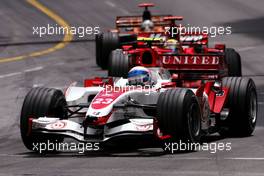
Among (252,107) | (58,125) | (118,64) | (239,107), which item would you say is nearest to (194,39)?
(118,64)

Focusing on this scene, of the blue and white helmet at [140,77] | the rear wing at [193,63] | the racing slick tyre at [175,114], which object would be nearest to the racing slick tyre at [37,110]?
the blue and white helmet at [140,77]

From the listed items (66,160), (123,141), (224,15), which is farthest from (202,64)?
(224,15)

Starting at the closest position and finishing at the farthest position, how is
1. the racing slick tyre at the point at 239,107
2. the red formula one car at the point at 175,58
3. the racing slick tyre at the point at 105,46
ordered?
the racing slick tyre at the point at 239,107 < the red formula one car at the point at 175,58 < the racing slick tyre at the point at 105,46

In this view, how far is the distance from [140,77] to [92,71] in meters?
13.0

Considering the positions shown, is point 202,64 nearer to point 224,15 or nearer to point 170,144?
point 170,144

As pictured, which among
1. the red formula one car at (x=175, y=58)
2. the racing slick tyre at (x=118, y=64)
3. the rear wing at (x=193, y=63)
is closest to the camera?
the red formula one car at (x=175, y=58)

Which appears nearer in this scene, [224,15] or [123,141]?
[123,141]

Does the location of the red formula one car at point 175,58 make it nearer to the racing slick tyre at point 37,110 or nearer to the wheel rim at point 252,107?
the wheel rim at point 252,107

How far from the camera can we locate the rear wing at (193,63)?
21328 millimetres

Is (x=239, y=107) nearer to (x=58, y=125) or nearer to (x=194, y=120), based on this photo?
(x=194, y=120)

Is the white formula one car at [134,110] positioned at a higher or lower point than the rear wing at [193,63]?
lower

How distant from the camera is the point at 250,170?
14086 millimetres

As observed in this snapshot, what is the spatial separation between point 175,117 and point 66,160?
1820mm

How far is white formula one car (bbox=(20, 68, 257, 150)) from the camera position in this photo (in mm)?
16531
